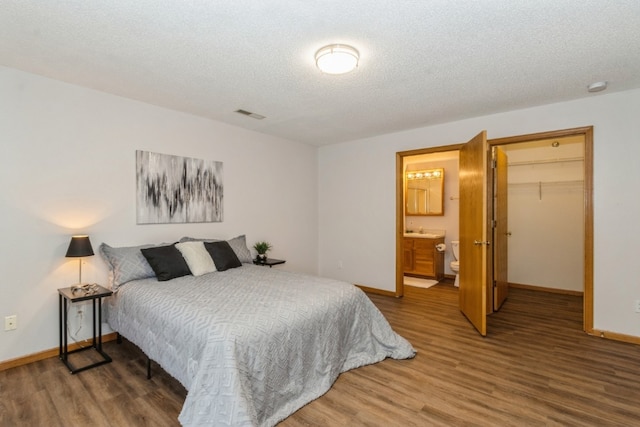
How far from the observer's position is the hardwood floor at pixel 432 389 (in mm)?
1909

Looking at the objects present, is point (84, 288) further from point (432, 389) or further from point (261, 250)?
point (432, 389)

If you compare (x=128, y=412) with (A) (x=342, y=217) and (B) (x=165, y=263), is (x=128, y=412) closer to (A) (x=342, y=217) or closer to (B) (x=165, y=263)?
(B) (x=165, y=263)

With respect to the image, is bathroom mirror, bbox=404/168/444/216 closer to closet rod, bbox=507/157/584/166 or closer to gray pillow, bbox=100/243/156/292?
closet rod, bbox=507/157/584/166

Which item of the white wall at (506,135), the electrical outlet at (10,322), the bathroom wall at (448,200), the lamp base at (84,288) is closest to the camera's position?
the electrical outlet at (10,322)

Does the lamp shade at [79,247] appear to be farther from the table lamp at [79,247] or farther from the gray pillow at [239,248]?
the gray pillow at [239,248]

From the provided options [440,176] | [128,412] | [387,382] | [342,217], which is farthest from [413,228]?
[128,412]

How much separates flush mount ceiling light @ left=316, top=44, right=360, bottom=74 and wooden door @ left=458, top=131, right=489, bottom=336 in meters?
1.72

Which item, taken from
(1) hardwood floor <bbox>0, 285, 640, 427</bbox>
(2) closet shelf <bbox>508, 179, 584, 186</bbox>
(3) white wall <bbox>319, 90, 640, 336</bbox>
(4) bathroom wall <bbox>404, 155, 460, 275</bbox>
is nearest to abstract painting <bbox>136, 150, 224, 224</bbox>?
(1) hardwood floor <bbox>0, 285, 640, 427</bbox>

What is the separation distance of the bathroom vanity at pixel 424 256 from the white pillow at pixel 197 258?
4.03 m

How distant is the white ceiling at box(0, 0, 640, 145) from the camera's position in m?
1.79

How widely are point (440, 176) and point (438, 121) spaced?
7.51 feet

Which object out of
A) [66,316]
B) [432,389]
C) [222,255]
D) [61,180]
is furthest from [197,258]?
[432,389]

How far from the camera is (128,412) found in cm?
196

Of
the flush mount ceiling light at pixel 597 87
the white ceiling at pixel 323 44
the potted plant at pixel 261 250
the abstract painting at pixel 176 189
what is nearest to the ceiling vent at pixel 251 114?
the white ceiling at pixel 323 44
